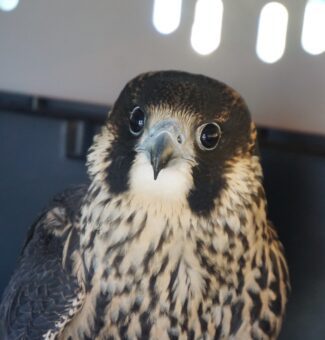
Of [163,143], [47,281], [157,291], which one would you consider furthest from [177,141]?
[47,281]

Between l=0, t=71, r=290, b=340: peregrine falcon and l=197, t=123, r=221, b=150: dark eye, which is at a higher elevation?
l=197, t=123, r=221, b=150: dark eye

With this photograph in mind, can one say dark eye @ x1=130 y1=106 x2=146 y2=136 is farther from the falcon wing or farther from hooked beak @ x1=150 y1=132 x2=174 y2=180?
the falcon wing

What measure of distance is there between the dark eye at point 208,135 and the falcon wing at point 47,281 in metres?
0.36

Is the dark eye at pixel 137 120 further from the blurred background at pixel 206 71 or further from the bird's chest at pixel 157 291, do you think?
the blurred background at pixel 206 71

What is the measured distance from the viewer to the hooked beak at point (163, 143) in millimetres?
1243

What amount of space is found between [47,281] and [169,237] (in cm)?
28

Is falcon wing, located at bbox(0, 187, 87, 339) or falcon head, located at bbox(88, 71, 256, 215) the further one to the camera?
falcon wing, located at bbox(0, 187, 87, 339)

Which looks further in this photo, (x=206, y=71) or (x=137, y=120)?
(x=206, y=71)

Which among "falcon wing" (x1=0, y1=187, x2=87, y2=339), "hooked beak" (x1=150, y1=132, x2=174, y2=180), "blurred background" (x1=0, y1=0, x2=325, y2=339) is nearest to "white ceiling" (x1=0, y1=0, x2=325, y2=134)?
"blurred background" (x1=0, y1=0, x2=325, y2=339)

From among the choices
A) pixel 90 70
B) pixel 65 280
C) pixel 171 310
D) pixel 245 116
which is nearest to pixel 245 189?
pixel 245 116

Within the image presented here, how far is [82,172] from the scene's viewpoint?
1.88m

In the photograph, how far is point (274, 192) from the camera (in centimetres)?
177

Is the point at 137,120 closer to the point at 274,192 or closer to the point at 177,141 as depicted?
the point at 177,141

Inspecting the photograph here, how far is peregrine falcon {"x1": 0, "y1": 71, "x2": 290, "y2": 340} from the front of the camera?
1334mm
